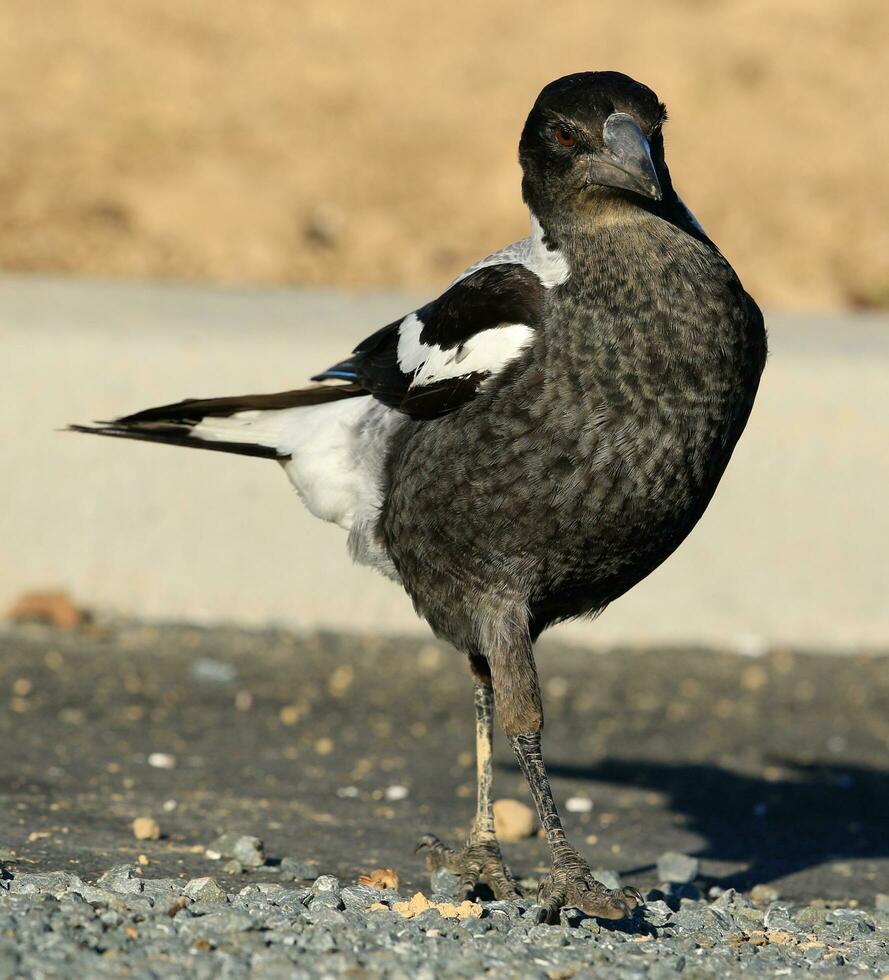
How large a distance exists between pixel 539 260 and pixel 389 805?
2269 mm

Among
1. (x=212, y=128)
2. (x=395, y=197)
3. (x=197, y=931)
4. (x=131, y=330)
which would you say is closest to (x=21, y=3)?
(x=212, y=128)

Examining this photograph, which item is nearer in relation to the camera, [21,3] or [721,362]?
[721,362]

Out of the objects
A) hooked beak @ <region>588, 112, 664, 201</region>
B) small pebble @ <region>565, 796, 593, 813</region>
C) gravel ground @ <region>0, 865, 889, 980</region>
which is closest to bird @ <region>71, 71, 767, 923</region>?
hooked beak @ <region>588, 112, 664, 201</region>

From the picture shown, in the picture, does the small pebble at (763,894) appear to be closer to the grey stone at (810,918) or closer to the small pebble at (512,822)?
the grey stone at (810,918)

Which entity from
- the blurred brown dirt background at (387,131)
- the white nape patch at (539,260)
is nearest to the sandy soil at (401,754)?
the white nape patch at (539,260)

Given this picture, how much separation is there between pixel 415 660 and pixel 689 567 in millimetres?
1521

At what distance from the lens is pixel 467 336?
462 cm

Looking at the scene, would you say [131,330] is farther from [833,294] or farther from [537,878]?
[833,294]

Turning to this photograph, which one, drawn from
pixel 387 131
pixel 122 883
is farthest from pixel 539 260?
pixel 387 131

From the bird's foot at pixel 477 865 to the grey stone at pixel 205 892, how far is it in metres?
0.81

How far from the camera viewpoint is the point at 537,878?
5.08m

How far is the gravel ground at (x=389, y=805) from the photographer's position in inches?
143

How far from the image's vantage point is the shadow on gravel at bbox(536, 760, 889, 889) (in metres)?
5.71

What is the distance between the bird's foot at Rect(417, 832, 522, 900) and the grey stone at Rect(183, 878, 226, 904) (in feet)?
2.66
